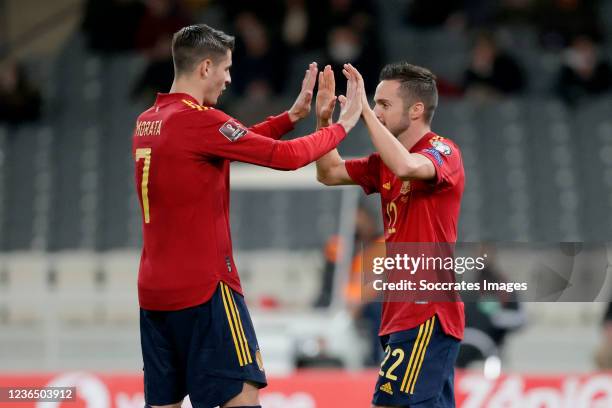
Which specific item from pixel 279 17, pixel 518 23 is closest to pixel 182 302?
pixel 279 17

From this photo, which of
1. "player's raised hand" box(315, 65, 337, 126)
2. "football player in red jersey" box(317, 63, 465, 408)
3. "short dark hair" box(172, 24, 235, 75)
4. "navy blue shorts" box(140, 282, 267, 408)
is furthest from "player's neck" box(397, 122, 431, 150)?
"navy blue shorts" box(140, 282, 267, 408)

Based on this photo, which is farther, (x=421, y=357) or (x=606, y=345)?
(x=606, y=345)

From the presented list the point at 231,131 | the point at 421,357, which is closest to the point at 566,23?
the point at 421,357

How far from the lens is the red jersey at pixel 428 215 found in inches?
203

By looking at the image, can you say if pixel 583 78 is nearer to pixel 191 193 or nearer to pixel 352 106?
pixel 352 106

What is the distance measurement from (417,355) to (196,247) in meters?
1.08

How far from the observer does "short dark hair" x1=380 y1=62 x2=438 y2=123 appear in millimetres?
5309

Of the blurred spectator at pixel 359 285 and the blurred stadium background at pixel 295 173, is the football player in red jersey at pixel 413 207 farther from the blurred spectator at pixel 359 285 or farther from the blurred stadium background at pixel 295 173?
the blurred stadium background at pixel 295 173

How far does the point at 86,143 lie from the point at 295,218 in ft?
8.87

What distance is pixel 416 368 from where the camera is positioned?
5094 mm

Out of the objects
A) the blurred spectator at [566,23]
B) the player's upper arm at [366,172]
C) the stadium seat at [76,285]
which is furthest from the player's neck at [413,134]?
the blurred spectator at [566,23]

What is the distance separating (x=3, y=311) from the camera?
38.8ft

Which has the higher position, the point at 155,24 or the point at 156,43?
the point at 155,24

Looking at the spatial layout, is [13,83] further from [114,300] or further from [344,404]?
[344,404]
